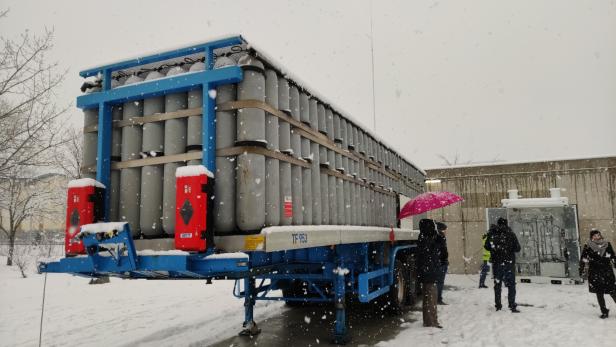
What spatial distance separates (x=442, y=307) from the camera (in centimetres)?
980

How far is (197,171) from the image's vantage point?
3969 mm

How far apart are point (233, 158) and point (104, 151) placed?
1.58 metres

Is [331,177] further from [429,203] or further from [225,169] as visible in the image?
[429,203]

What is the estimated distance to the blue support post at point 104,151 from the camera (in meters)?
4.79

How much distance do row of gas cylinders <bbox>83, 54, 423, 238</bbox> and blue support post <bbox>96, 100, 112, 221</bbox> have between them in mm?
64

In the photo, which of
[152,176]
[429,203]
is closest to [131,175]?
[152,176]

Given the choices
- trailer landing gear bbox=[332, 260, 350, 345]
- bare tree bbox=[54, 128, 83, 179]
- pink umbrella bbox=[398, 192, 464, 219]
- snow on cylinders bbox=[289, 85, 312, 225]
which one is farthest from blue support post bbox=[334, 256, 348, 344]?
bare tree bbox=[54, 128, 83, 179]

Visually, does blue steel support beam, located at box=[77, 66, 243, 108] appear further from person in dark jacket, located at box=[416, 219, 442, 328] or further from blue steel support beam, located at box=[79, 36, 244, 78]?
person in dark jacket, located at box=[416, 219, 442, 328]

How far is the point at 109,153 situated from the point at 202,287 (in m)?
9.29

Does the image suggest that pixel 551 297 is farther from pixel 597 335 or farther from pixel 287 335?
pixel 287 335

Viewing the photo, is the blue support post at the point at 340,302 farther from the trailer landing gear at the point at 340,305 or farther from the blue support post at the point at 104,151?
the blue support post at the point at 104,151

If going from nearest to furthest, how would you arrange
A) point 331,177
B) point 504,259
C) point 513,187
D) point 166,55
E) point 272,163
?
1. point 272,163
2. point 166,55
3. point 331,177
4. point 504,259
5. point 513,187

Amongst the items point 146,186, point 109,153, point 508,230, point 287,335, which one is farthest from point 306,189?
point 508,230

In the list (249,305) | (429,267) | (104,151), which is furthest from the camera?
(429,267)
